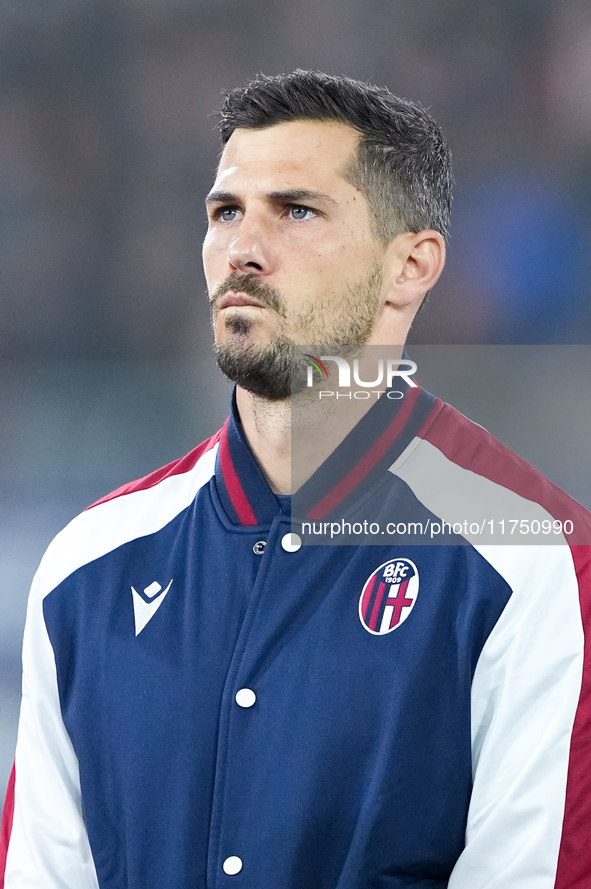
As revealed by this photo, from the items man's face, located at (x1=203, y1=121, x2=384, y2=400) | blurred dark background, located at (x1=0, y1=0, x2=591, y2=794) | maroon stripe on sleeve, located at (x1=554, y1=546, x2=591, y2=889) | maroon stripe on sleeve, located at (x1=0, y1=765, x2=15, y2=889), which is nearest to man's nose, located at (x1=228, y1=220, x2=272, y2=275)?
man's face, located at (x1=203, y1=121, x2=384, y2=400)

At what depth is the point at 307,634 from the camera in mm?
1046

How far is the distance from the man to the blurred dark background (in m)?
1.32

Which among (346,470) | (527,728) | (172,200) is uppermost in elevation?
(172,200)

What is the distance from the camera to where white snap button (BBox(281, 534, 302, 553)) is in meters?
1.08

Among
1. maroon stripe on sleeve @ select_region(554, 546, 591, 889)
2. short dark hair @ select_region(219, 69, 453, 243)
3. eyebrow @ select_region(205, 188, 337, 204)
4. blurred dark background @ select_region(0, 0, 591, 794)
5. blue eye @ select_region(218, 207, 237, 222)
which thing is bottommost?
maroon stripe on sleeve @ select_region(554, 546, 591, 889)

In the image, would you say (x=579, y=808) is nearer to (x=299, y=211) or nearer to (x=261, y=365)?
(x=261, y=365)

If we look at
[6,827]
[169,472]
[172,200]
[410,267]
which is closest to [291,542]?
[169,472]

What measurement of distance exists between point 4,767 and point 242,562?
134cm

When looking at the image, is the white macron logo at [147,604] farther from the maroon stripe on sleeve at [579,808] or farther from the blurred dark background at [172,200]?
the blurred dark background at [172,200]

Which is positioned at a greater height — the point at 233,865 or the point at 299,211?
the point at 299,211

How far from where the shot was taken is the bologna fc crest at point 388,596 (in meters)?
1.04

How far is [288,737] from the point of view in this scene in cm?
101

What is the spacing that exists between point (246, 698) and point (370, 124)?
66 centimetres

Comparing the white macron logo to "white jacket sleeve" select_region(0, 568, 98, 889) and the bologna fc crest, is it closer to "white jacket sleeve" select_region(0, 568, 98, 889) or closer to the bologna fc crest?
"white jacket sleeve" select_region(0, 568, 98, 889)
